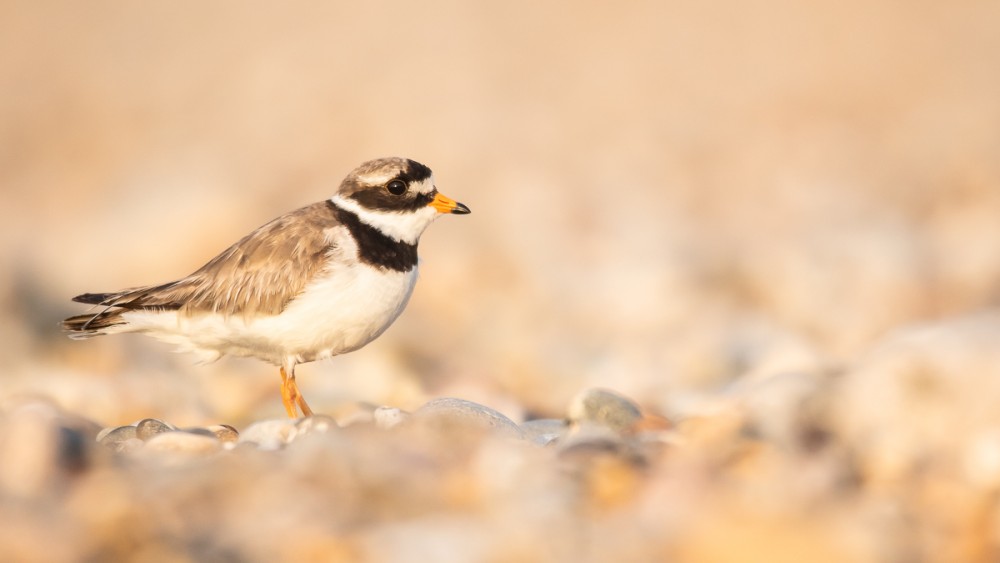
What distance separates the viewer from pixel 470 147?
16906 millimetres

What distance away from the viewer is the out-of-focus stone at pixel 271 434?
547 cm

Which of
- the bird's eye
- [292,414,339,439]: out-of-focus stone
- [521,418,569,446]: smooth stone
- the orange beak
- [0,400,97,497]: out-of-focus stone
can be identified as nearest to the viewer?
[0,400,97,497]: out-of-focus stone

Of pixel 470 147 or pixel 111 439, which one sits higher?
pixel 470 147

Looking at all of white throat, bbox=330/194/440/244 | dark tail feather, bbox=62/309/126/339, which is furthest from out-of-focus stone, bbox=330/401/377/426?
dark tail feather, bbox=62/309/126/339

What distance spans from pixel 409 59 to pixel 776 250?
28.2 ft

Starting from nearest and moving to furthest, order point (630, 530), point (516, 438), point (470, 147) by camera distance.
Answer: point (630, 530) → point (516, 438) → point (470, 147)

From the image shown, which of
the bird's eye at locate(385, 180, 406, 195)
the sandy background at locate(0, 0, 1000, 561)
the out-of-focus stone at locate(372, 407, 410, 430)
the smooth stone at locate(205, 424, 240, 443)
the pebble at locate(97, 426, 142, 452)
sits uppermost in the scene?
the sandy background at locate(0, 0, 1000, 561)

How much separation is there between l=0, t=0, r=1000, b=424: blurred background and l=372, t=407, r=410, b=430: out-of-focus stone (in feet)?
6.89

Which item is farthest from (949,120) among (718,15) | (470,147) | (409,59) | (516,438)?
(516,438)

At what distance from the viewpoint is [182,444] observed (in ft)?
17.3

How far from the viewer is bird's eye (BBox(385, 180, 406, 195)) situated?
6973 mm

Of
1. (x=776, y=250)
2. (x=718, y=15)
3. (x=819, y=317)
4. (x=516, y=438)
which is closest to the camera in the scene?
(x=516, y=438)

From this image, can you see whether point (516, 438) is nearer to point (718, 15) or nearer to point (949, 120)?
point (949, 120)

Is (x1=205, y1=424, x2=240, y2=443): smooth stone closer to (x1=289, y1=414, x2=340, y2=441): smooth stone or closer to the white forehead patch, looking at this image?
(x1=289, y1=414, x2=340, y2=441): smooth stone
